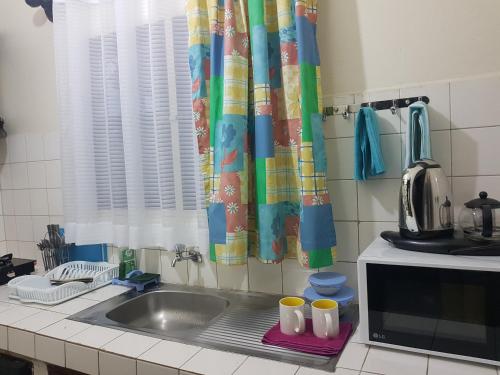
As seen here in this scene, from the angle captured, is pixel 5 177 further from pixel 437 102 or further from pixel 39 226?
pixel 437 102

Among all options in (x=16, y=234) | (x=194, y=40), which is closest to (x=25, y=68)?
(x=16, y=234)

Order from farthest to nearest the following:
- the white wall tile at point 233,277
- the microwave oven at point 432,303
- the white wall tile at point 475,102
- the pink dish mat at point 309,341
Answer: the white wall tile at point 233,277 < the white wall tile at point 475,102 < the pink dish mat at point 309,341 < the microwave oven at point 432,303

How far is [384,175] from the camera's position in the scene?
1282 millimetres

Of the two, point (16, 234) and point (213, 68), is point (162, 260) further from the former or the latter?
point (16, 234)

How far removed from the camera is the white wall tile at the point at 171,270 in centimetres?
165

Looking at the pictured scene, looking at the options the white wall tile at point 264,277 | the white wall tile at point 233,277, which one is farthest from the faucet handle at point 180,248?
the white wall tile at point 264,277

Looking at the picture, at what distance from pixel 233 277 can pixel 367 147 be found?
0.76 m

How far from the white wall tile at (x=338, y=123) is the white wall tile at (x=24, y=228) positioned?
1.75 meters

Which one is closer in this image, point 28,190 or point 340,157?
point 340,157

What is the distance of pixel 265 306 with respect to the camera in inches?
54.2

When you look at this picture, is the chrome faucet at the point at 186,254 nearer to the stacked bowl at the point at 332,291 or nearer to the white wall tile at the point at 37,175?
the stacked bowl at the point at 332,291

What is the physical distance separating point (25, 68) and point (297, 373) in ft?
6.84

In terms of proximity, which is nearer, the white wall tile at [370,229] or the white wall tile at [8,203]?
the white wall tile at [370,229]

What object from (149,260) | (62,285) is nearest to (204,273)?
(149,260)
